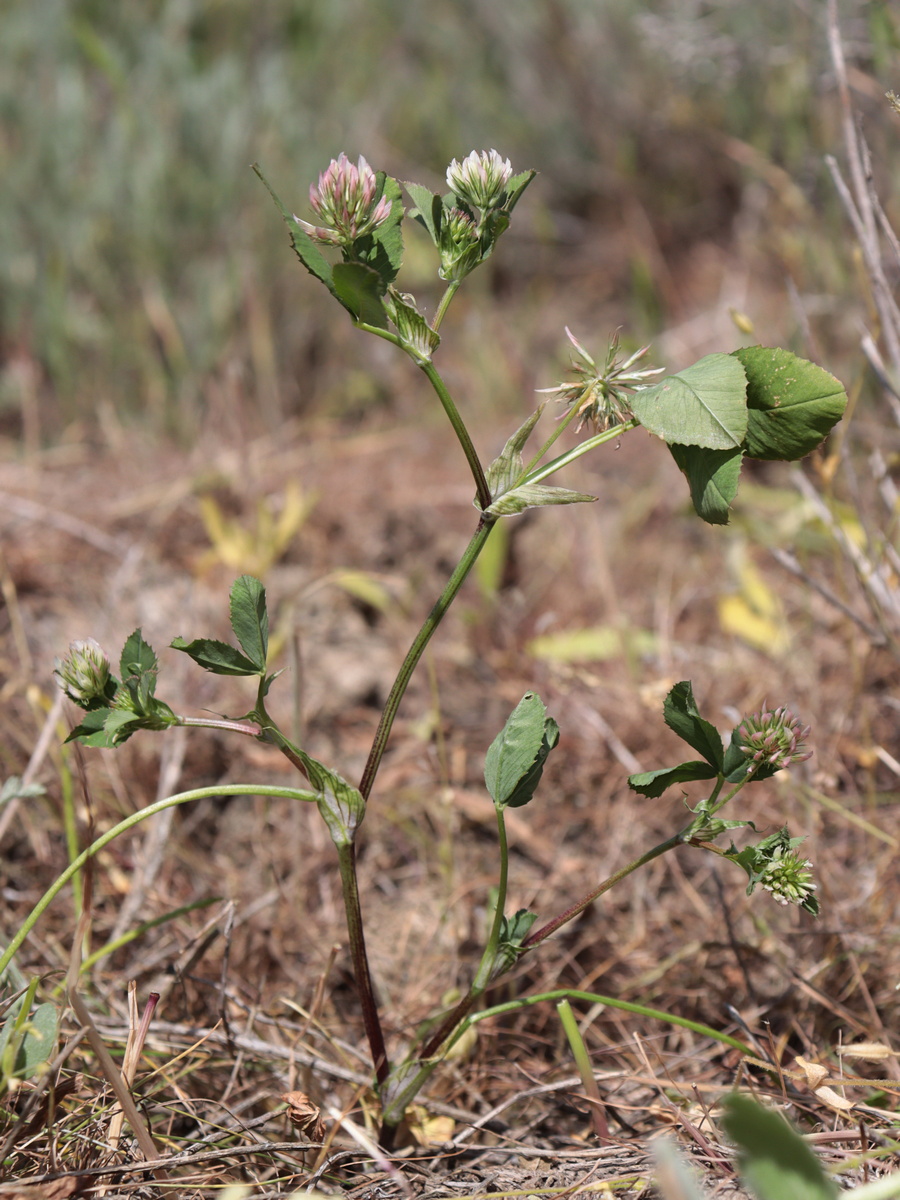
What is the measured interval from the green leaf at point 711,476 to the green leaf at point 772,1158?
482 mm

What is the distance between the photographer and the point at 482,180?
86 cm

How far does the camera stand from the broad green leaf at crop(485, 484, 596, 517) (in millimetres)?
835

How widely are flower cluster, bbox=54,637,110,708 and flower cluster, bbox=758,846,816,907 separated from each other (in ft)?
2.17

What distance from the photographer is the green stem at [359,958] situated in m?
0.96

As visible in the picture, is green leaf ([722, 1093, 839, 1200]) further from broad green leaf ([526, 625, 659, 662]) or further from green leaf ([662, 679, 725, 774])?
broad green leaf ([526, 625, 659, 662])

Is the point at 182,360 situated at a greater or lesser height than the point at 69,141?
lesser

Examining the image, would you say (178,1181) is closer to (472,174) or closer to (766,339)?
(472,174)

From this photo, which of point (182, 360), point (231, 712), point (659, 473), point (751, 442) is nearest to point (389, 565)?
point (231, 712)

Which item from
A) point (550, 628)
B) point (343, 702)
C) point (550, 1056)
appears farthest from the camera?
point (550, 628)

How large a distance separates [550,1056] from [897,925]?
0.53 metres

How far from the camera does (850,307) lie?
91.3 inches

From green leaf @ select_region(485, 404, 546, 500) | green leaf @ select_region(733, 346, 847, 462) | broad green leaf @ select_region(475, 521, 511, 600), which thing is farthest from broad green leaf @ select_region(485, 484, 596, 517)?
broad green leaf @ select_region(475, 521, 511, 600)

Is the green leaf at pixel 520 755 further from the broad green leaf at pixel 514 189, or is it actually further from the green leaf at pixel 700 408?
the broad green leaf at pixel 514 189

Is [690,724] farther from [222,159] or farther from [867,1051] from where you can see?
[222,159]
